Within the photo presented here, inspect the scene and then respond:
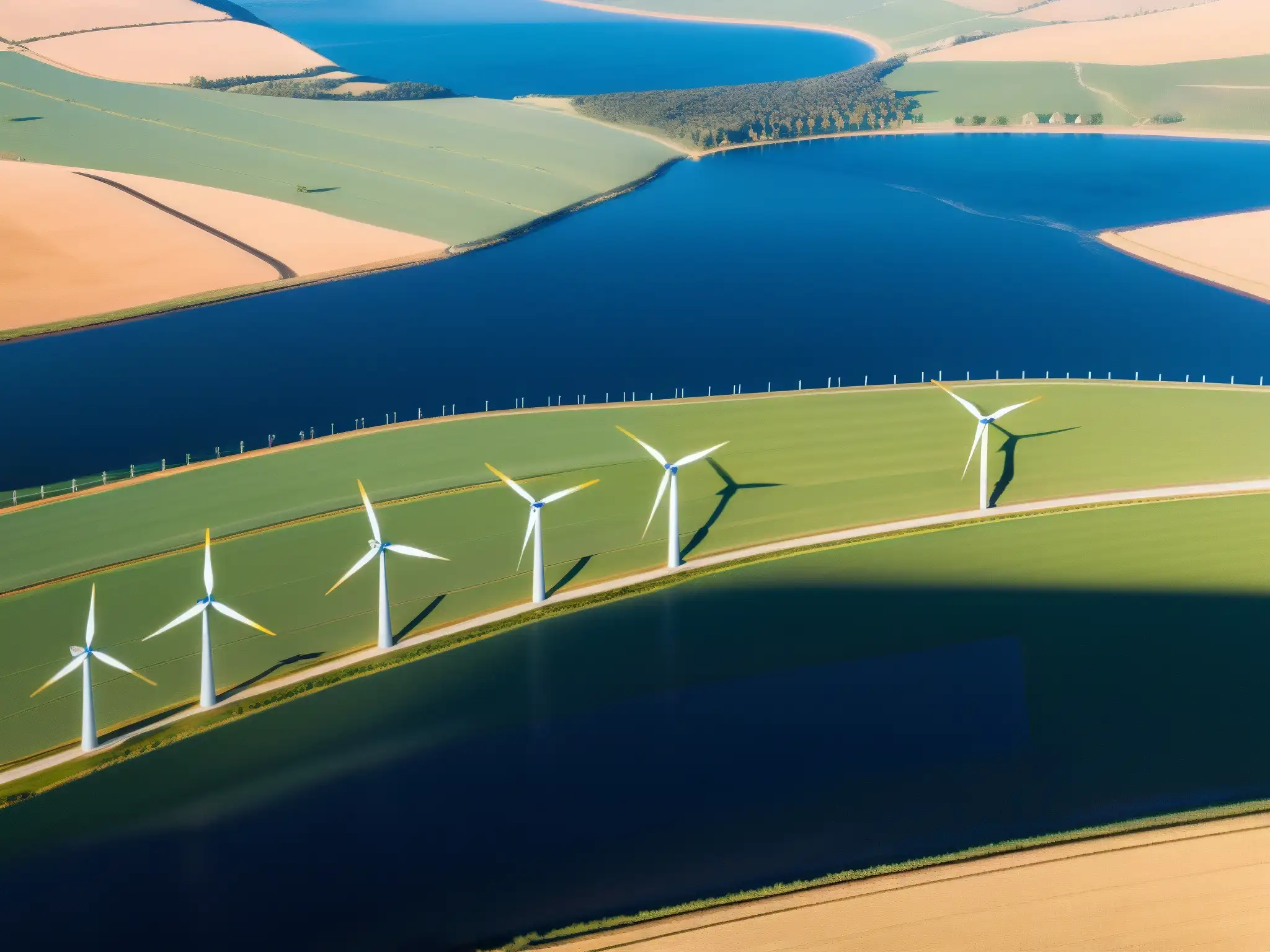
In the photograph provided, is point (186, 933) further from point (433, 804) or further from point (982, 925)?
point (982, 925)

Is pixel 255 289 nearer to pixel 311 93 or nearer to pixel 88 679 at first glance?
pixel 88 679

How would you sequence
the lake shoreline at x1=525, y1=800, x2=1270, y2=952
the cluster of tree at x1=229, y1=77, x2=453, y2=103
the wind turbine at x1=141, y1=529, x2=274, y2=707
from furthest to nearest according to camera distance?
the cluster of tree at x1=229, y1=77, x2=453, y2=103
the wind turbine at x1=141, y1=529, x2=274, y2=707
the lake shoreline at x1=525, y1=800, x2=1270, y2=952

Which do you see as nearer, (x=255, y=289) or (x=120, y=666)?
(x=120, y=666)

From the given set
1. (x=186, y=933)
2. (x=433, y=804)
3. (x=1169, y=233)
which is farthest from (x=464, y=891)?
(x=1169, y=233)

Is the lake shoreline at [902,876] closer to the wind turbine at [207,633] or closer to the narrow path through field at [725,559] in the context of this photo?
the wind turbine at [207,633]

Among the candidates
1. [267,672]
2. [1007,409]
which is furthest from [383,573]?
[1007,409]

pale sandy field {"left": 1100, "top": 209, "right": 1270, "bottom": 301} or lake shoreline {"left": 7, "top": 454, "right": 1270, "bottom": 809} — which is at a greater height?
pale sandy field {"left": 1100, "top": 209, "right": 1270, "bottom": 301}

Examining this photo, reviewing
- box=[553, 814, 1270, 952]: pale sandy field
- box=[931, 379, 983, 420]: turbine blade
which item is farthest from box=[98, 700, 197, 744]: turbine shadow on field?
box=[931, 379, 983, 420]: turbine blade

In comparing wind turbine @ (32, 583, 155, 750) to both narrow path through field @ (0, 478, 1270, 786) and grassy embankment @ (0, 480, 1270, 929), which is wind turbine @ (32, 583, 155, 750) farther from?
grassy embankment @ (0, 480, 1270, 929)
